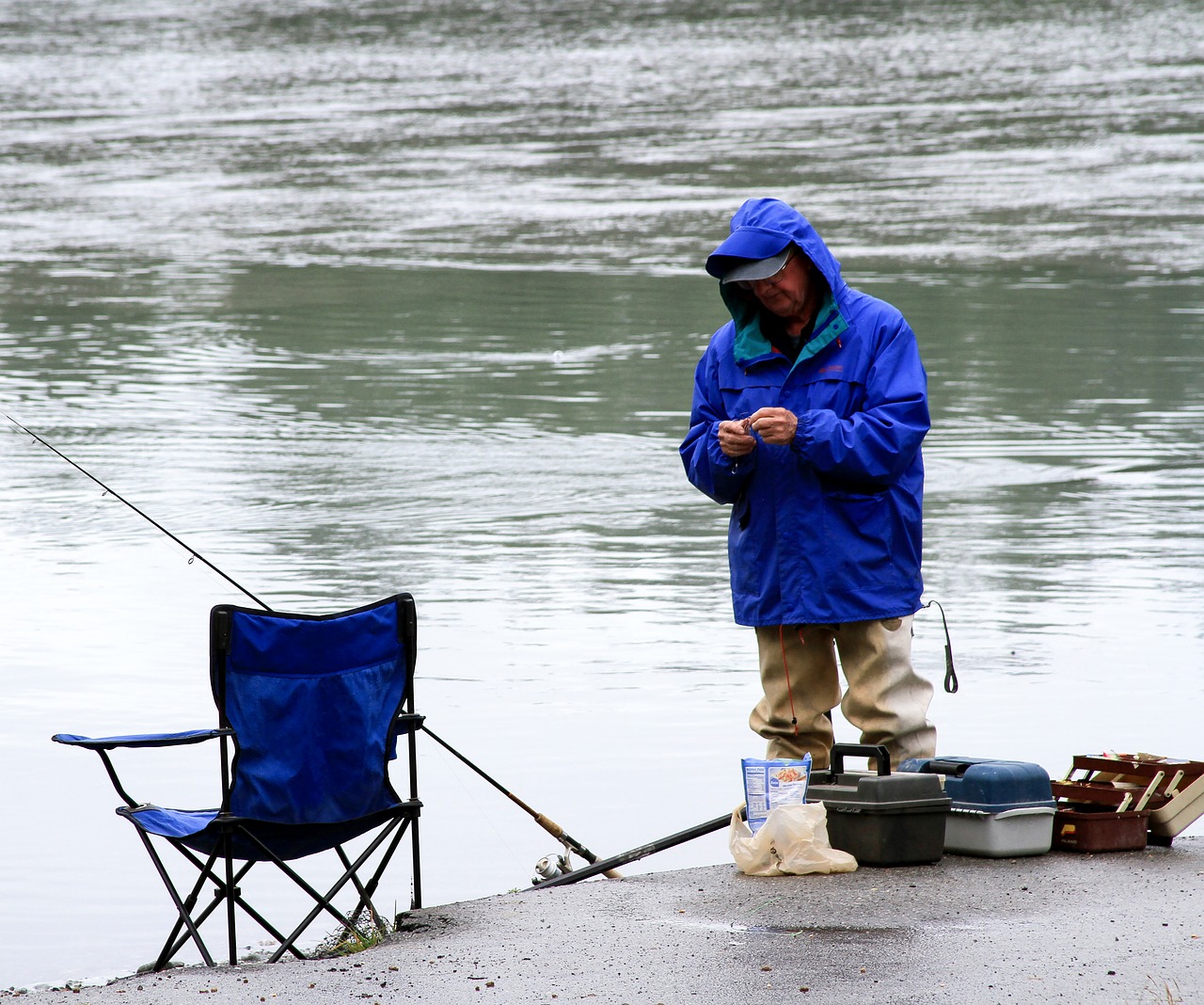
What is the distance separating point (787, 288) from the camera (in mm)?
5422

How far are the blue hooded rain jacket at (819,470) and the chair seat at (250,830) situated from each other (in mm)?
1154

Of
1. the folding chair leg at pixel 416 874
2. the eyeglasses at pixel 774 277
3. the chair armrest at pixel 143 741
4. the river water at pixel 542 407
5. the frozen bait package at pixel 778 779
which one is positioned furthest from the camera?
the river water at pixel 542 407

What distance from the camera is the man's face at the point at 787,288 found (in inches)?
213

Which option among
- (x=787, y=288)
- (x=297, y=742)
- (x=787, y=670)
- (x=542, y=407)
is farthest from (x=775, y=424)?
(x=542, y=407)

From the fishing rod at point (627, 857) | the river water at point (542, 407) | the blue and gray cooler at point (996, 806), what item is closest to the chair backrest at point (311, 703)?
the fishing rod at point (627, 857)

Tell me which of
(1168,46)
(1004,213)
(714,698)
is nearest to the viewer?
(714,698)

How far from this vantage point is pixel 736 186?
2531 centimetres

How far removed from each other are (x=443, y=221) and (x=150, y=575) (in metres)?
14.6

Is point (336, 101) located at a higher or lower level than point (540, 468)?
higher

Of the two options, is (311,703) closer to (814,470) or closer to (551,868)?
(551,868)

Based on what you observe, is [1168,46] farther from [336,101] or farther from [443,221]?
[443,221]

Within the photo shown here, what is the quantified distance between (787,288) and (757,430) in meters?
0.39

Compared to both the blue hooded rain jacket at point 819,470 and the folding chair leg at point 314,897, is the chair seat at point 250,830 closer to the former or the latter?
the folding chair leg at point 314,897

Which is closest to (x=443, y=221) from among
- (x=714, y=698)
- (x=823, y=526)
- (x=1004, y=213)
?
(x=1004, y=213)
